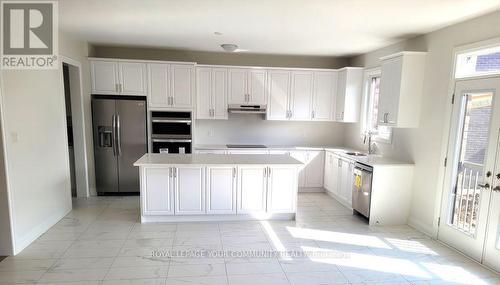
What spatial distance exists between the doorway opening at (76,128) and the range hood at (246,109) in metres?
2.63

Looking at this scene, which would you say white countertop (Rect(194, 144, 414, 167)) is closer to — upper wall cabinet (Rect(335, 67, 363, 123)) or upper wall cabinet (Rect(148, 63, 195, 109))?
upper wall cabinet (Rect(335, 67, 363, 123))

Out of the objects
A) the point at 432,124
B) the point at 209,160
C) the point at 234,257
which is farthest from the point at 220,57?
the point at 234,257

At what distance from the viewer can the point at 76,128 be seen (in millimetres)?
4926

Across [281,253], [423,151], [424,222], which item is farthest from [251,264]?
[423,151]

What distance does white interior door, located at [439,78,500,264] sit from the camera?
3.01 metres

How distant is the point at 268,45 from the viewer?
4984 mm

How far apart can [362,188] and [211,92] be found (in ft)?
10.5

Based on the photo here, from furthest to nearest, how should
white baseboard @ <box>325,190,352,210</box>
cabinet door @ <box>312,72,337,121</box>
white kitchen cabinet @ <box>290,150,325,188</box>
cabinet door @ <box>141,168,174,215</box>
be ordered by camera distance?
cabinet door @ <box>312,72,337,121</box> < white kitchen cabinet @ <box>290,150,325,188</box> < white baseboard @ <box>325,190,352,210</box> < cabinet door @ <box>141,168,174,215</box>

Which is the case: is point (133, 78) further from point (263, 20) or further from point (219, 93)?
point (263, 20)

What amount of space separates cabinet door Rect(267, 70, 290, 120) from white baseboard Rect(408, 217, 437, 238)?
286 centimetres

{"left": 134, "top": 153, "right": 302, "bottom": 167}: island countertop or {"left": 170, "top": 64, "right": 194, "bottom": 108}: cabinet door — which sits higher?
{"left": 170, "top": 64, "right": 194, "bottom": 108}: cabinet door

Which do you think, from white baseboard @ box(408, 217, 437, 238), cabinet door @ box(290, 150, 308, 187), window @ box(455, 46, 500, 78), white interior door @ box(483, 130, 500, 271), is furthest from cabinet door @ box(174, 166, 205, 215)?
window @ box(455, 46, 500, 78)

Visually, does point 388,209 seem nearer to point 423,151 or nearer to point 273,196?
point 423,151

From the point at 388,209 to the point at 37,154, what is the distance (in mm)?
4713
